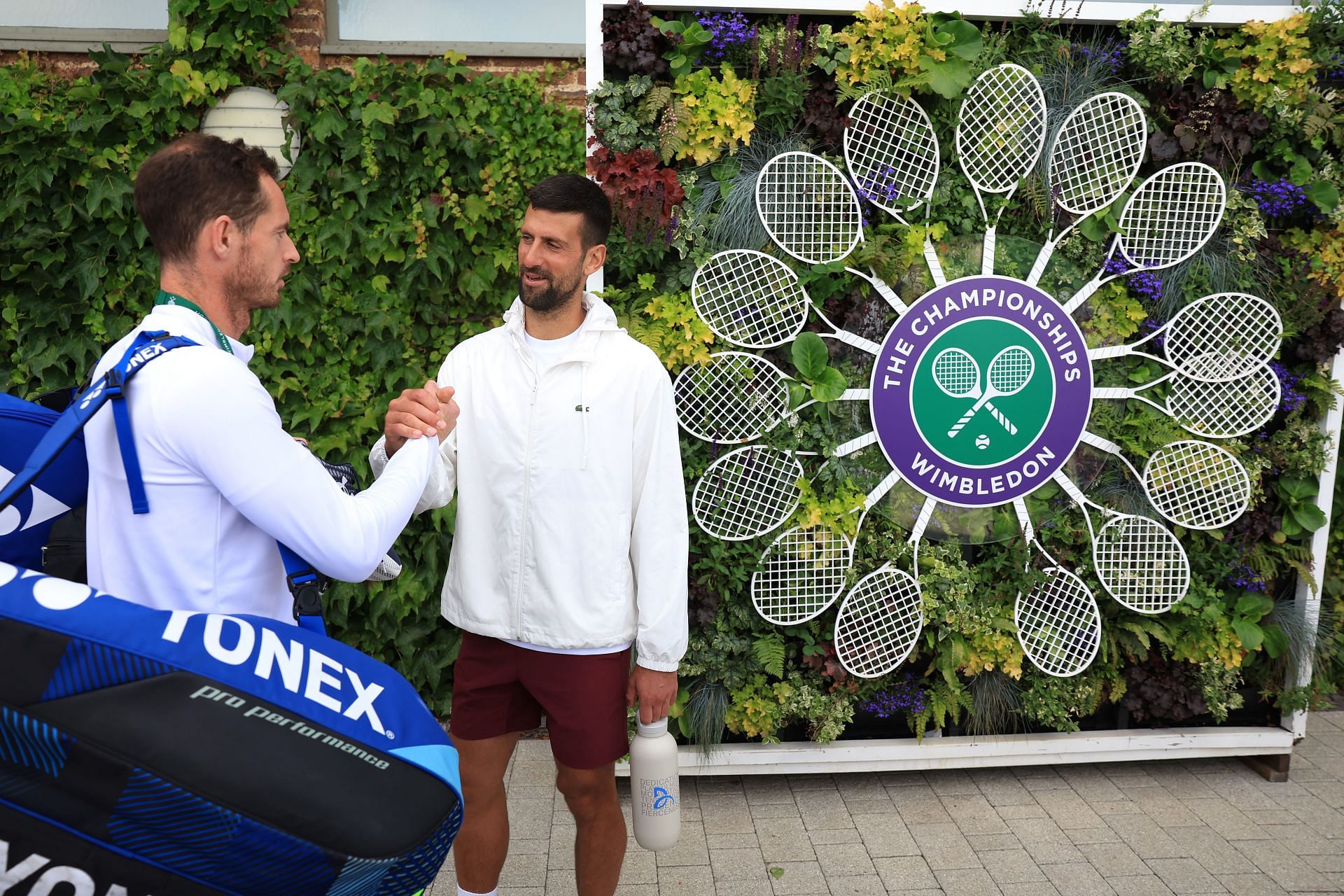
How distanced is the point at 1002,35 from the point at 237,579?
10.2ft

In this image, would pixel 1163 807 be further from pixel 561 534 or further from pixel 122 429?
pixel 122 429

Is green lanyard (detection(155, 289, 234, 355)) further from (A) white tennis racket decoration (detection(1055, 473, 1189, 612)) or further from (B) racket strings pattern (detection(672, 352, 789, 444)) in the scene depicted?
(A) white tennis racket decoration (detection(1055, 473, 1189, 612))

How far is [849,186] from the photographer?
3361 mm

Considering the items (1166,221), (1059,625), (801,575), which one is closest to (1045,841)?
(1059,625)

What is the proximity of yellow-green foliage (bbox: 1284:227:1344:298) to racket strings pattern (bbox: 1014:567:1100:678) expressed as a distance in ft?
4.60

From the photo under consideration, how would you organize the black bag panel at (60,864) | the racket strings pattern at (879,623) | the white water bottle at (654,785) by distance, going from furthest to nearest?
the racket strings pattern at (879,623) < the white water bottle at (654,785) < the black bag panel at (60,864)

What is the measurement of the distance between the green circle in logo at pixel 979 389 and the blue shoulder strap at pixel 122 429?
2.48 metres

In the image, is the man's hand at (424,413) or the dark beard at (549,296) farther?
the dark beard at (549,296)

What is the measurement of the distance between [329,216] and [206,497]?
9.28 feet

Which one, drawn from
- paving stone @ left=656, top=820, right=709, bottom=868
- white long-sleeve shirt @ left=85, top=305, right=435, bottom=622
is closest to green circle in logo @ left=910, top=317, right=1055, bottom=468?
paving stone @ left=656, top=820, right=709, bottom=868

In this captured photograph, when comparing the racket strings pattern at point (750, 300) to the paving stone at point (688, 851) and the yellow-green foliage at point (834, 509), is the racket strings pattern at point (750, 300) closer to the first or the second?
the yellow-green foliage at point (834, 509)

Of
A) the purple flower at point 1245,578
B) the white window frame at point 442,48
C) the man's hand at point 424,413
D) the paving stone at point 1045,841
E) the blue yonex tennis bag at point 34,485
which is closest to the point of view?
the blue yonex tennis bag at point 34,485

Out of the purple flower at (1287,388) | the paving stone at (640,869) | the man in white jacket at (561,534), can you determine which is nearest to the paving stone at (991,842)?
the paving stone at (640,869)

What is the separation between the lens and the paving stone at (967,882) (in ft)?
9.95
